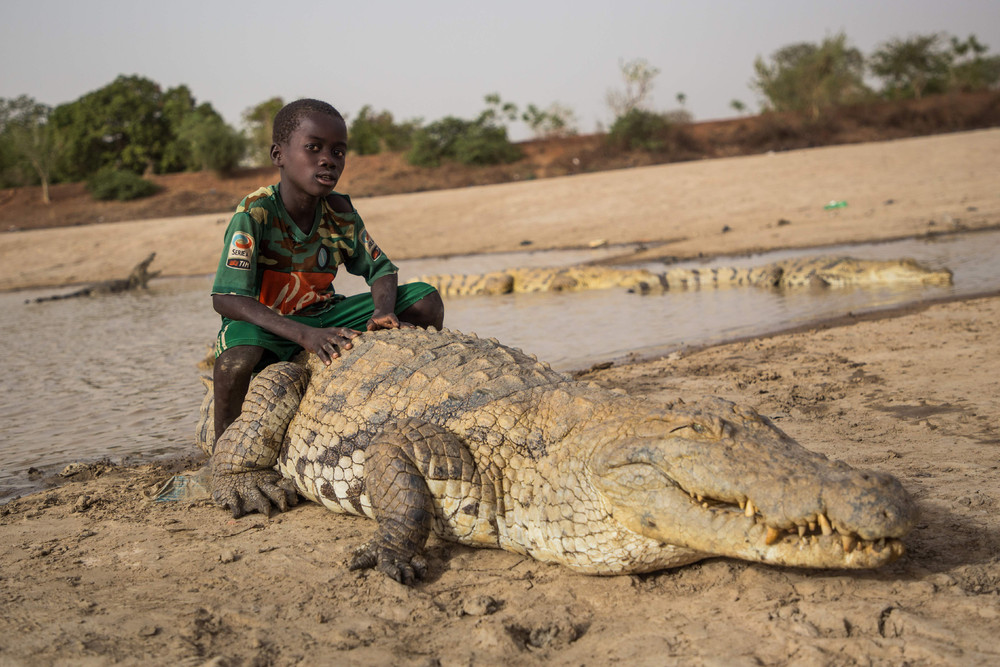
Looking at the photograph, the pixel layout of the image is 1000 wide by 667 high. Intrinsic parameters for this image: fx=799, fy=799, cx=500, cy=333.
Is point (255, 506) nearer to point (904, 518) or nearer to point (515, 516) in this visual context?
point (515, 516)

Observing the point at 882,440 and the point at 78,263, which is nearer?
the point at 882,440

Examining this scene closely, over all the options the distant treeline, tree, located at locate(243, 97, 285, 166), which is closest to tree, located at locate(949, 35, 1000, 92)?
the distant treeline

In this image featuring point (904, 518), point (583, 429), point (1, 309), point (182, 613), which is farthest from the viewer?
point (1, 309)

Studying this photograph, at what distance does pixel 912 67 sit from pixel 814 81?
6.23m

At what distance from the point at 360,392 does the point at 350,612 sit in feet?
3.47

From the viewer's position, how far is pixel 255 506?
3547 millimetres

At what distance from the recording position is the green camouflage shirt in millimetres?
3678

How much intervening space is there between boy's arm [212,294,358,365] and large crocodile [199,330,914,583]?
7cm

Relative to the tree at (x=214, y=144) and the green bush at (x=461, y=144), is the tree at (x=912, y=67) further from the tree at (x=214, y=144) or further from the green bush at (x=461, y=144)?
the tree at (x=214, y=144)

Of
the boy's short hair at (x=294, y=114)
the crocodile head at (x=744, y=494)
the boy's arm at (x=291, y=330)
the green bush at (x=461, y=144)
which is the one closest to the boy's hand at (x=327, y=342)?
the boy's arm at (x=291, y=330)

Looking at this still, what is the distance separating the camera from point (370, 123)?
4156 cm

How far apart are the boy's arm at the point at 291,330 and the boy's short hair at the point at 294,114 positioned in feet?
2.55

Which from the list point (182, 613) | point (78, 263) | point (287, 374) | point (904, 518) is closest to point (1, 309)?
point (78, 263)

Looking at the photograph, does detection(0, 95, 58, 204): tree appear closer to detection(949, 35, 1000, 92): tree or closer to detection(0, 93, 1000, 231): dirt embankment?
detection(0, 93, 1000, 231): dirt embankment
